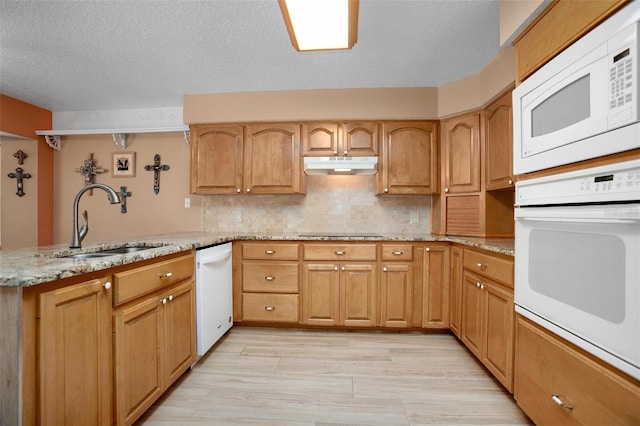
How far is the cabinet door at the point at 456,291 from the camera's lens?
2400 millimetres

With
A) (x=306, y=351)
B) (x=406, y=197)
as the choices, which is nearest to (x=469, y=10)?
A: (x=406, y=197)

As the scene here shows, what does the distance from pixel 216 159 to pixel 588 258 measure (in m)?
2.97

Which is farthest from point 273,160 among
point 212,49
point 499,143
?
point 499,143

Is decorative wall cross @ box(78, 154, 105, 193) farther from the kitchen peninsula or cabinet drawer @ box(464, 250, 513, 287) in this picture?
cabinet drawer @ box(464, 250, 513, 287)

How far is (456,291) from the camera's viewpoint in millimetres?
2467

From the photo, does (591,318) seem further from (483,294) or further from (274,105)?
(274,105)

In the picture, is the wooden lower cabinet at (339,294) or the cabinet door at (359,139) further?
the cabinet door at (359,139)

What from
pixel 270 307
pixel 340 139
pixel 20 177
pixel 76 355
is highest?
pixel 340 139

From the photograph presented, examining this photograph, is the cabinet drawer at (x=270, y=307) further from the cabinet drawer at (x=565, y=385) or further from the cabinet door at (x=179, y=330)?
the cabinet drawer at (x=565, y=385)

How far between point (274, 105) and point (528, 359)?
110 inches

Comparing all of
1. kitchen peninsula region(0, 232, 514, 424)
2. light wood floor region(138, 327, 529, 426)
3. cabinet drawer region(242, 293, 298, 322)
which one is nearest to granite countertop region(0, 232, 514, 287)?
kitchen peninsula region(0, 232, 514, 424)

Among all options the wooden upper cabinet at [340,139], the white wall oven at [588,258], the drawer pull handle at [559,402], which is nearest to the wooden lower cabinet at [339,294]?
the wooden upper cabinet at [340,139]

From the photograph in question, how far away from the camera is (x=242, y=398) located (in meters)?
1.71

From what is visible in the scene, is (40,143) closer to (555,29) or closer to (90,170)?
(90,170)
